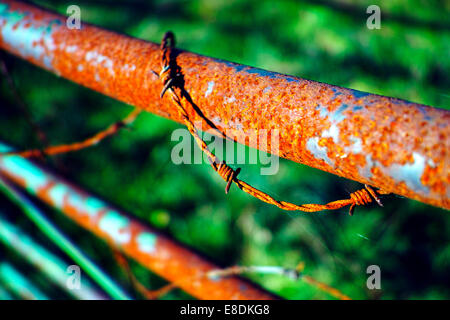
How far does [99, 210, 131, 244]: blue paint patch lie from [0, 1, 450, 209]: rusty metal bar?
60cm

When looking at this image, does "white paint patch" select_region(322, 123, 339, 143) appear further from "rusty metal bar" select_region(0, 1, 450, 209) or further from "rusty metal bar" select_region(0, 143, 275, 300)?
"rusty metal bar" select_region(0, 143, 275, 300)

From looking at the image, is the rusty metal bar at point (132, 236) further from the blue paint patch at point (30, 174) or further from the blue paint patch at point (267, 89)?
the blue paint patch at point (267, 89)

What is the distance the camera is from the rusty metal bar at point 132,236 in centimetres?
106

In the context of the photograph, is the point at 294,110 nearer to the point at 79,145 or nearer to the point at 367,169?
the point at 367,169

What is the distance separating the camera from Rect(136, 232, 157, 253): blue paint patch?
3.88 feet

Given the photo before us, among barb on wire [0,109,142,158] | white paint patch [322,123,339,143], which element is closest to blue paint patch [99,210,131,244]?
barb on wire [0,109,142,158]

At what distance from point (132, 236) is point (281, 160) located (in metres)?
1.64

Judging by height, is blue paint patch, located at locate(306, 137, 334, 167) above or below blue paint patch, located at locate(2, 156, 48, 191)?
below

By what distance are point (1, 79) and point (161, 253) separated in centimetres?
324

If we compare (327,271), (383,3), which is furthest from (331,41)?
(327,271)

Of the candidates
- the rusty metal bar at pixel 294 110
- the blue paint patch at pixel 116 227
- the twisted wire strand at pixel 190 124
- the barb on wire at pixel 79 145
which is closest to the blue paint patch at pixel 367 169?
the rusty metal bar at pixel 294 110

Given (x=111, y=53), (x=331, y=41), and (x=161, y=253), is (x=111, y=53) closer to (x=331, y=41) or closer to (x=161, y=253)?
(x=161, y=253)

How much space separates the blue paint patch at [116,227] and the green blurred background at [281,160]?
1.70ft

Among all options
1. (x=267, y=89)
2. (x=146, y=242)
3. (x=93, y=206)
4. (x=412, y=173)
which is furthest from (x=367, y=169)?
(x=93, y=206)
